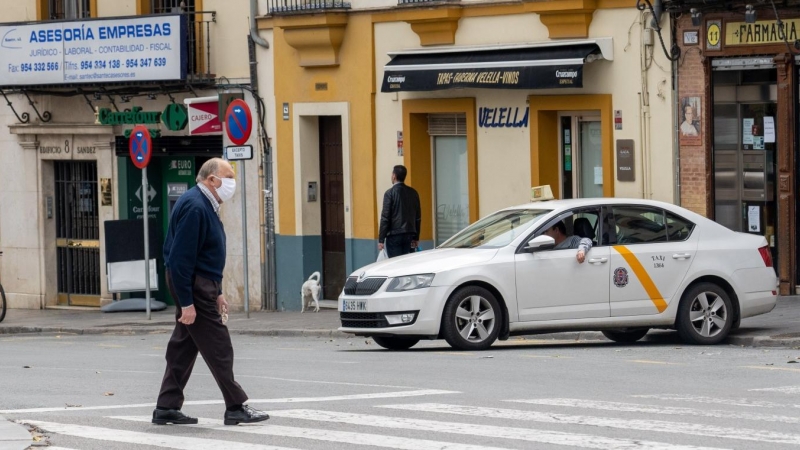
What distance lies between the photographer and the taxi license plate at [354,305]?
15934 millimetres

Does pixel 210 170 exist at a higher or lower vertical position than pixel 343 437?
higher

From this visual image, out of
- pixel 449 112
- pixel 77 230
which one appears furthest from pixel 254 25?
pixel 77 230

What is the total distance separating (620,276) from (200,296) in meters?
6.55

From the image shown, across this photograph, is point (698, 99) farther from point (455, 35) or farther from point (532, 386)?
point (532, 386)

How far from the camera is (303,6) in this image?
988 inches

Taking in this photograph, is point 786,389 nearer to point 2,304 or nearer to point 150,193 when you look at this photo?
point 2,304

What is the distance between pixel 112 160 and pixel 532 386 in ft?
57.1

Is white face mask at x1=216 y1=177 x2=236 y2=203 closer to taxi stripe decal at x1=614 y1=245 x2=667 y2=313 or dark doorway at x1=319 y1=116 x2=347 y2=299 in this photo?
taxi stripe decal at x1=614 y1=245 x2=667 y2=313

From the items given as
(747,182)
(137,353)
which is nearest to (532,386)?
(137,353)

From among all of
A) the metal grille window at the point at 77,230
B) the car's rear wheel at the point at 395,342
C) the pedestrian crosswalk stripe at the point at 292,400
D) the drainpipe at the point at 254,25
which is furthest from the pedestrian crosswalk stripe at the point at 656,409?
the metal grille window at the point at 77,230

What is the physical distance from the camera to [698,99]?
2056 cm

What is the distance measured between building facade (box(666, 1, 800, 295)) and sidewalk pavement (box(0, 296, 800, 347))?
129 cm

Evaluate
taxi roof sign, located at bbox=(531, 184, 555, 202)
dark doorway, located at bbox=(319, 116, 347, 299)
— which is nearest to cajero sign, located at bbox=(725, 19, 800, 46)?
taxi roof sign, located at bbox=(531, 184, 555, 202)

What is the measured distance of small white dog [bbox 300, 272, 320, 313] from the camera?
24.8 m
